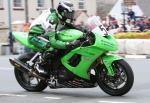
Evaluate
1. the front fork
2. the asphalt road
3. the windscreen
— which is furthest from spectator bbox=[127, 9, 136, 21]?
the front fork

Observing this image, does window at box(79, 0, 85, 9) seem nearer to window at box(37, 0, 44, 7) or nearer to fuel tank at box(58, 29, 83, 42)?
window at box(37, 0, 44, 7)

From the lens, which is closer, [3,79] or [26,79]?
[26,79]

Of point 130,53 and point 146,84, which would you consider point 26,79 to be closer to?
point 146,84

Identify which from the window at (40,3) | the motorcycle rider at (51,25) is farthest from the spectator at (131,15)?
the motorcycle rider at (51,25)

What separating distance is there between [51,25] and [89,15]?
2793 centimetres

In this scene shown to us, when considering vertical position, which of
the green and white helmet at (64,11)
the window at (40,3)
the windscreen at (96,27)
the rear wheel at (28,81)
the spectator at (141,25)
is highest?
the green and white helmet at (64,11)

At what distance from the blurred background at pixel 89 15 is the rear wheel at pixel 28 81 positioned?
1205 mm

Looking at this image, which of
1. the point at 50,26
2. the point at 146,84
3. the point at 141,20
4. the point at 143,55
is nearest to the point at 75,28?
the point at 50,26

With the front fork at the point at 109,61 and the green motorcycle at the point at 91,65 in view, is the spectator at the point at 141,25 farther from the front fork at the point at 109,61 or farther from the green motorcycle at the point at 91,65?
the front fork at the point at 109,61

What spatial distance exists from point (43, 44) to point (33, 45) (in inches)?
12.5

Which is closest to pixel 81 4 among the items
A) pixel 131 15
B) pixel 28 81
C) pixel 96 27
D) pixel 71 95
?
pixel 131 15

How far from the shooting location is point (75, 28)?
32.0ft

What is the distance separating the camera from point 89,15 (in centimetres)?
3762

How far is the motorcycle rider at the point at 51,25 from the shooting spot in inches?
382
